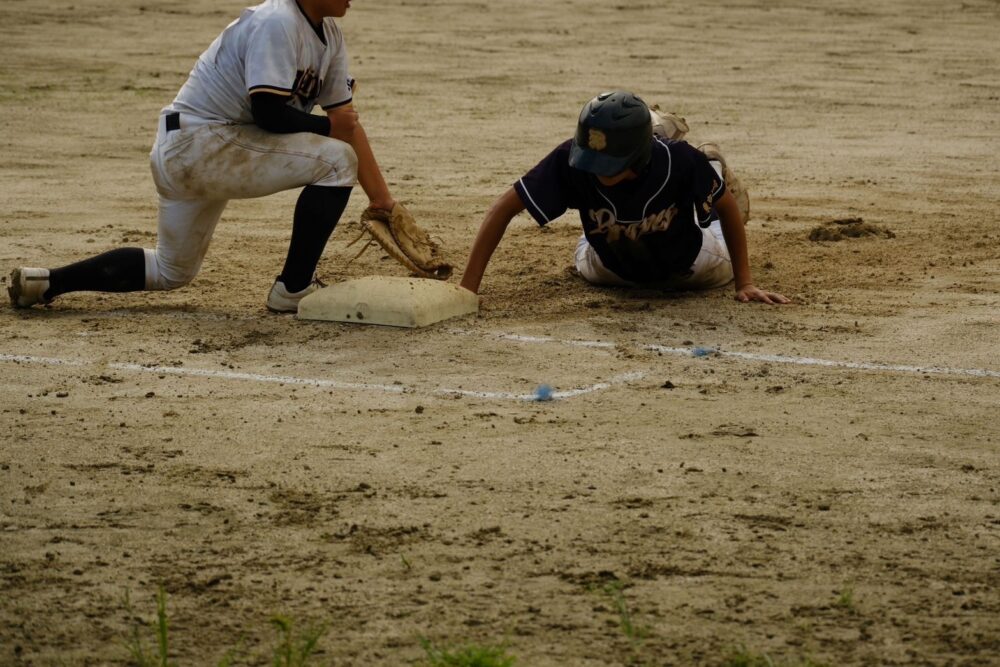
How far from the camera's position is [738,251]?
6168 millimetres

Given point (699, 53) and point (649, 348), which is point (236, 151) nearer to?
point (649, 348)

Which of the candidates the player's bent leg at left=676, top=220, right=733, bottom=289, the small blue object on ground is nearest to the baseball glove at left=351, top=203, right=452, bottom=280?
the player's bent leg at left=676, top=220, right=733, bottom=289

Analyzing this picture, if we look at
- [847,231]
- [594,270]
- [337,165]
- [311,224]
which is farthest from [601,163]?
[847,231]

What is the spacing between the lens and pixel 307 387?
5199 millimetres

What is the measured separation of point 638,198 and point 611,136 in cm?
40

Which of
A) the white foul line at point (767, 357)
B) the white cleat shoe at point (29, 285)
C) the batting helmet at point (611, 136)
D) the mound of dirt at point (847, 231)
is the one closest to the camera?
the white foul line at point (767, 357)

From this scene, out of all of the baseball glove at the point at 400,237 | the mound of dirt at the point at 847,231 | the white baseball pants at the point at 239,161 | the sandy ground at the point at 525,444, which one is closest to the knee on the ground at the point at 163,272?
the sandy ground at the point at 525,444

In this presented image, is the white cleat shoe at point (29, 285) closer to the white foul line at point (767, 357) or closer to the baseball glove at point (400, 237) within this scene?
the baseball glove at point (400, 237)

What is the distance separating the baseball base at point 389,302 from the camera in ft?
19.4

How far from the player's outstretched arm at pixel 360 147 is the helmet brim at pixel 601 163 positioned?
105cm

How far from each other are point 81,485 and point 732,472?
187 cm

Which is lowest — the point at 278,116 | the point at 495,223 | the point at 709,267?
the point at 709,267

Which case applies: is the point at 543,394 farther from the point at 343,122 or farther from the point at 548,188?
the point at 343,122

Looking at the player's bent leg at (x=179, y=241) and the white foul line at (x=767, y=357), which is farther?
the player's bent leg at (x=179, y=241)
